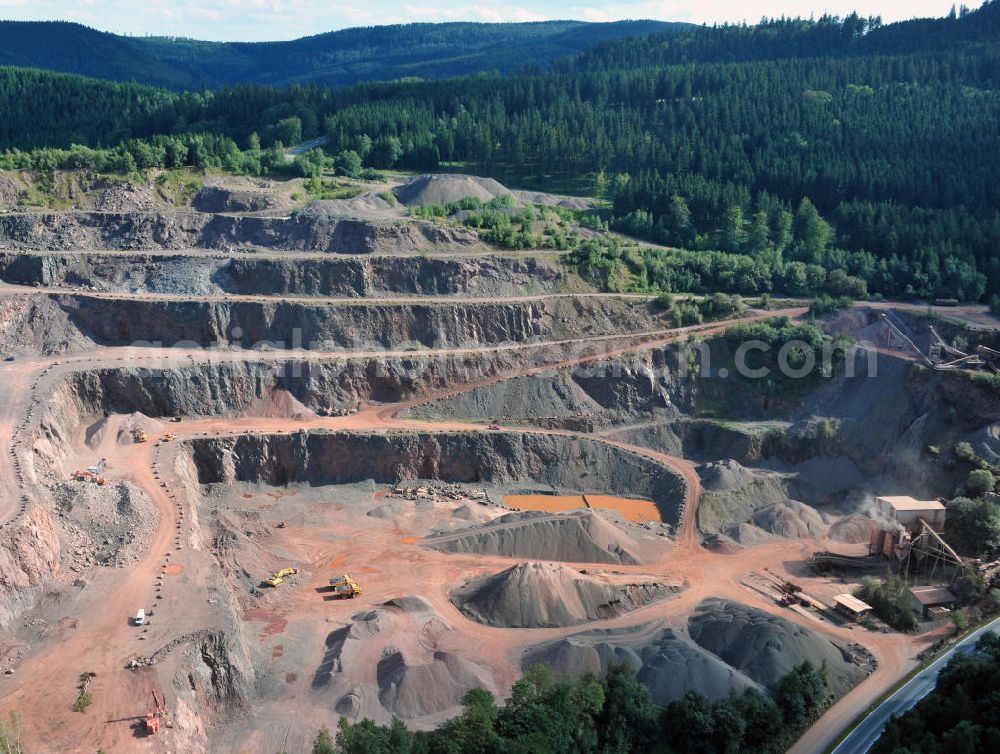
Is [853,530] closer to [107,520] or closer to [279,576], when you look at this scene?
[279,576]

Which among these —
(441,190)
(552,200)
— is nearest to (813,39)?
(552,200)

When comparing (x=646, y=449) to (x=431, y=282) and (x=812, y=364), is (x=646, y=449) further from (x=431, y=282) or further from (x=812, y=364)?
(x=431, y=282)

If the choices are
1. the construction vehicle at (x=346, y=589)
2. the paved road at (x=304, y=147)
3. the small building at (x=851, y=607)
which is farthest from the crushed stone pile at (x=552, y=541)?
the paved road at (x=304, y=147)

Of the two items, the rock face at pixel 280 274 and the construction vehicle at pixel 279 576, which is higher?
the rock face at pixel 280 274

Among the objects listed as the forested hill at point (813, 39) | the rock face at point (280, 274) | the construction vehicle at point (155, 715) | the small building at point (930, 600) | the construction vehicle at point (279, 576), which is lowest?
the small building at point (930, 600)

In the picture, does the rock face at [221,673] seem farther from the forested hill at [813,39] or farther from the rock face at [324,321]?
the forested hill at [813,39]

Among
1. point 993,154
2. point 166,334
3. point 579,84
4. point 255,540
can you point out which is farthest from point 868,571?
point 579,84

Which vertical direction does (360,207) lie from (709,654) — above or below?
above
